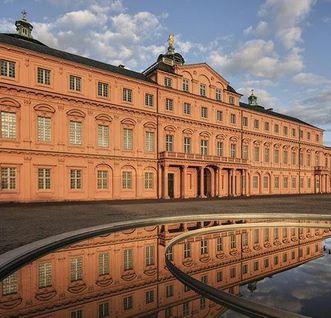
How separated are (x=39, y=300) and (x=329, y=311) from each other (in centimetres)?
505

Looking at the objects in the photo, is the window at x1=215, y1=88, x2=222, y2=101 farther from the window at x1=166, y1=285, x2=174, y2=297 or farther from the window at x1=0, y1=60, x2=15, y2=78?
the window at x1=166, y1=285, x2=174, y2=297

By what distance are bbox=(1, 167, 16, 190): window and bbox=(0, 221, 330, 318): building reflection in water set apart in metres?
18.2

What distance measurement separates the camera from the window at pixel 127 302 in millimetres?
4930

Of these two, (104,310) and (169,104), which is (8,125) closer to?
(169,104)

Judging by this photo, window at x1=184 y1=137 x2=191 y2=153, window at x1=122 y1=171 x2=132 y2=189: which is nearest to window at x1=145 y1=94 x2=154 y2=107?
window at x1=184 y1=137 x2=191 y2=153

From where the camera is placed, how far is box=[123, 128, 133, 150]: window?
32156mm

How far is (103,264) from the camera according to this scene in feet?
24.0

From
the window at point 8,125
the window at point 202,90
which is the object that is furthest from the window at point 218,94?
the window at point 8,125

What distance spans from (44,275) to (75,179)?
2326 cm

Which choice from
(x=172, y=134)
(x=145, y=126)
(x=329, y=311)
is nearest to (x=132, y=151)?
(x=145, y=126)

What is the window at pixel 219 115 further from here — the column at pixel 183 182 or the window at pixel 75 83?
the window at pixel 75 83

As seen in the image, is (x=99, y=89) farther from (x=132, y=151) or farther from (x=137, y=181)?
(x=137, y=181)

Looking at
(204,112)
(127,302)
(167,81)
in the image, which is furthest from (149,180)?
(127,302)

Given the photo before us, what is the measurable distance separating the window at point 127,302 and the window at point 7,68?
25.6 meters
